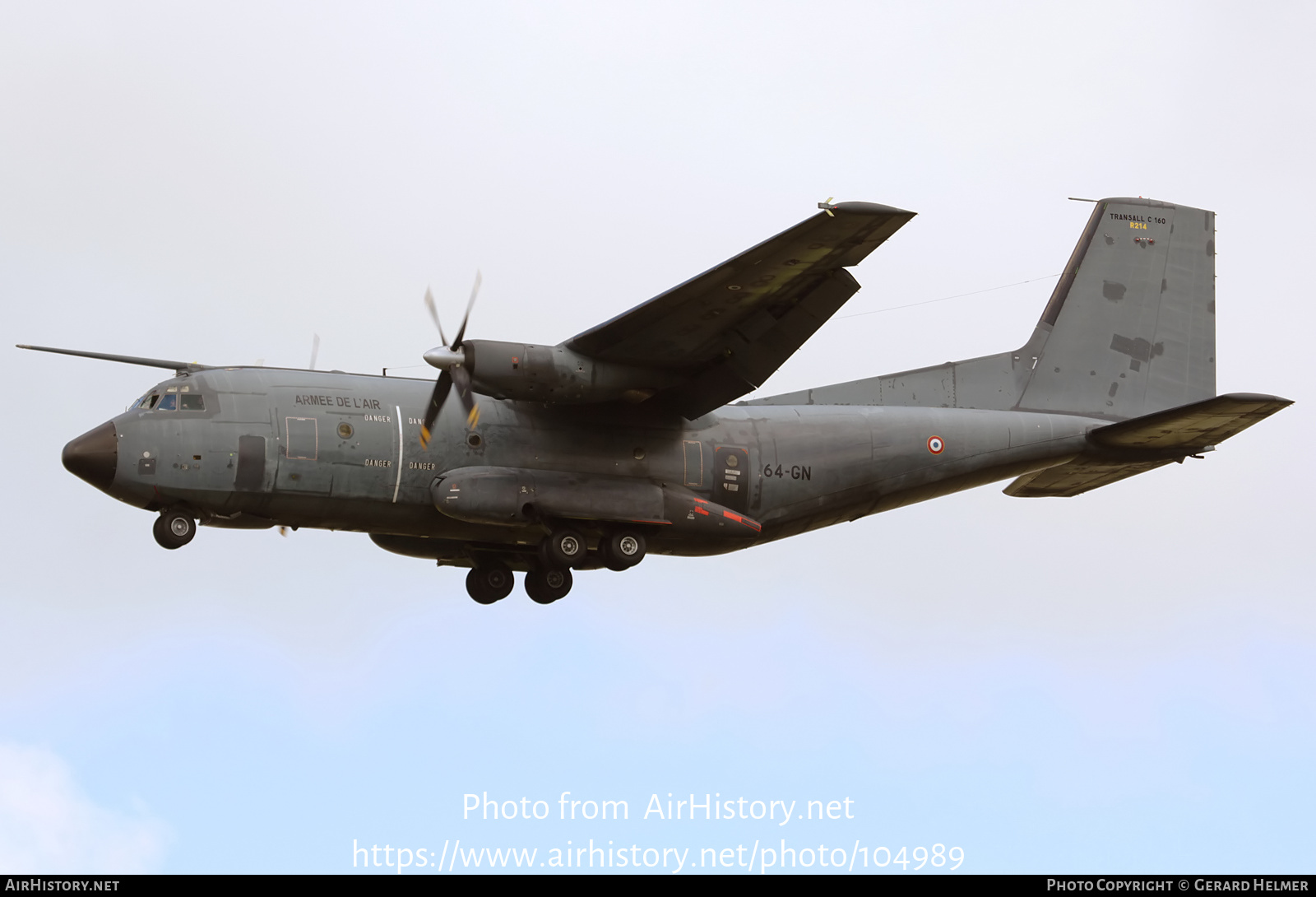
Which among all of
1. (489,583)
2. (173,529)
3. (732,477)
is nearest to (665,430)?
(732,477)

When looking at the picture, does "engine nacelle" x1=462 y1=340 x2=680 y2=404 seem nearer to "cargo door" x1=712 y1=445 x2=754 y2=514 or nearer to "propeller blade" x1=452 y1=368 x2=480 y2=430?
"propeller blade" x1=452 y1=368 x2=480 y2=430

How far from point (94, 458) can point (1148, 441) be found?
15.4 meters

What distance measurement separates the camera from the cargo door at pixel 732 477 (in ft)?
80.4

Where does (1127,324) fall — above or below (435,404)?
above

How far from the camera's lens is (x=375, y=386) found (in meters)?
23.4

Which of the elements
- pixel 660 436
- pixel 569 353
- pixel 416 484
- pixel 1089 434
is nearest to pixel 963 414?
pixel 1089 434

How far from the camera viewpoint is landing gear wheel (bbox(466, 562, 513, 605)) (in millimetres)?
25297

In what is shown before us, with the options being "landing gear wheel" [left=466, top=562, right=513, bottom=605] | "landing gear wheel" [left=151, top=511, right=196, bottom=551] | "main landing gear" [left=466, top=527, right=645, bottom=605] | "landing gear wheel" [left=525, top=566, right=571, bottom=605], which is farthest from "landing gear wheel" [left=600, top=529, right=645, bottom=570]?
"landing gear wheel" [left=151, top=511, right=196, bottom=551]

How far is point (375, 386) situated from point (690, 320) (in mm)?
4449

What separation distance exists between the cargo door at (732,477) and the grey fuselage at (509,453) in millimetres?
23

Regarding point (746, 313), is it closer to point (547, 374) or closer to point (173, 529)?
point (547, 374)

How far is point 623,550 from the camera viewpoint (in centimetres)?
2381
